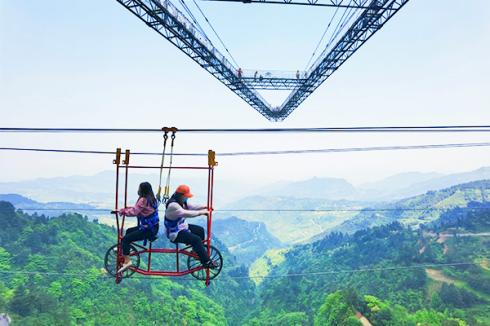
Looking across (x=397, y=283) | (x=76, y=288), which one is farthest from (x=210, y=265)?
(x=397, y=283)

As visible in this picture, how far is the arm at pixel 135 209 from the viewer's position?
697 cm

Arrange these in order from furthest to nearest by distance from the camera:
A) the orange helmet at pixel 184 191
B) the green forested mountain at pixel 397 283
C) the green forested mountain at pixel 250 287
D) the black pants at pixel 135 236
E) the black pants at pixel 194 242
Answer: the green forested mountain at pixel 397 283, the green forested mountain at pixel 250 287, the black pants at pixel 135 236, the black pants at pixel 194 242, the orange helmet at pixel 184 191

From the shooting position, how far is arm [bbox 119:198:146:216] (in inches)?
274

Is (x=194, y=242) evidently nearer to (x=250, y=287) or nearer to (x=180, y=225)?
(x=180, y=225)

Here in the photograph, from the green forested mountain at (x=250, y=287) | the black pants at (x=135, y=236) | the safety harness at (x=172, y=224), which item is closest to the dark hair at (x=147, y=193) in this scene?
the safety harness at (x=172, y=224)

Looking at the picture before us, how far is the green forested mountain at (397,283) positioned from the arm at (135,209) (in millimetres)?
35999

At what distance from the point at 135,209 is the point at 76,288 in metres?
66.2

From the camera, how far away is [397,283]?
7962 cm

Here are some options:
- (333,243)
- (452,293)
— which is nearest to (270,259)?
(333,243)

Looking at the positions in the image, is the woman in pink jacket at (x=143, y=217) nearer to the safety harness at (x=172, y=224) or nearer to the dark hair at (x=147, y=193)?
the dark hair at (x=147, y=193)

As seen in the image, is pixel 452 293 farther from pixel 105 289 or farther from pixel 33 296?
pixel 33 296

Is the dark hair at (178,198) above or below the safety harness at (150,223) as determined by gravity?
above

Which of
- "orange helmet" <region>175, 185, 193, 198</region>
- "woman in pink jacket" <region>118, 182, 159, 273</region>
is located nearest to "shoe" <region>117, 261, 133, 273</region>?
"woman in pink jacket" <region>118, 182, 159, 273</region>

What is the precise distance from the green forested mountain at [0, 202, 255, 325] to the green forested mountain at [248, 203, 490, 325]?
1644 cm
